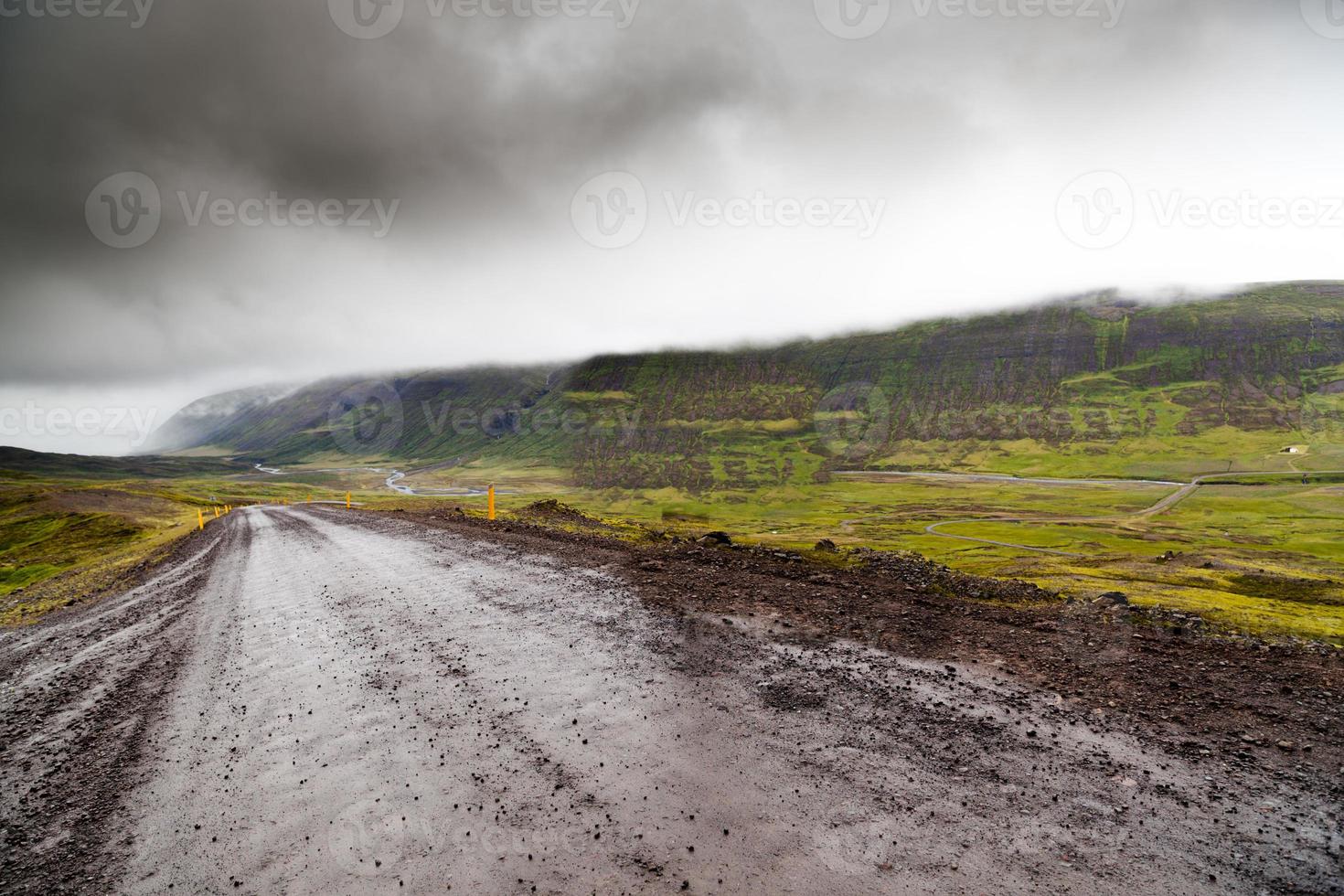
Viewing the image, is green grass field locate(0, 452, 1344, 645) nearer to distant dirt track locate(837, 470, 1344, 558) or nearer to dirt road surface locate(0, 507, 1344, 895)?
distant dirt track locate(837, 470, 1344, 558)

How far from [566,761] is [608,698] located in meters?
1.45

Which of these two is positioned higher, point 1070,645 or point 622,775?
point 622,775

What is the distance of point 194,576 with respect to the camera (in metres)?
18.6

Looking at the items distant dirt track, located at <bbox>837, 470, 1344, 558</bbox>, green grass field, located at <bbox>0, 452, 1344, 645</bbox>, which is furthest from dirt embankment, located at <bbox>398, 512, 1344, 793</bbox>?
distant dirt track, located at <bbox>837, 470, 1344, 558</bbox>

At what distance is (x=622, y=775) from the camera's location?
19.1ft

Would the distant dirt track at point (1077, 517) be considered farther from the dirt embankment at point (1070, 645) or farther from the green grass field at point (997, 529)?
the dirt embankment at point (1070, 645)

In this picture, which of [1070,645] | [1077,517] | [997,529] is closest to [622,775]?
[1070,645]

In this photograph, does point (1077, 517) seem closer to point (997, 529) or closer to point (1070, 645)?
point (997, 529)

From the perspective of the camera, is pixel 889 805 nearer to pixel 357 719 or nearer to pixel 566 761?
pixel 566 761

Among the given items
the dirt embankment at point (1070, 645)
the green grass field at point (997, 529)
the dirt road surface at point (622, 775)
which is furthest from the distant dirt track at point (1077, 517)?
the dirt road surface at point (622, 775)

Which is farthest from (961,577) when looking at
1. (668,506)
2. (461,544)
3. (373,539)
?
(668,506)

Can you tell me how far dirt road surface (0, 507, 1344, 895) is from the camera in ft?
14.9

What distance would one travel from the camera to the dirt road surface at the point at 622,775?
179 inches

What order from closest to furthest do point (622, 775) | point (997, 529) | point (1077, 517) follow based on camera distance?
point (622, 775) → point (997, 529) → point (1077, 517)
